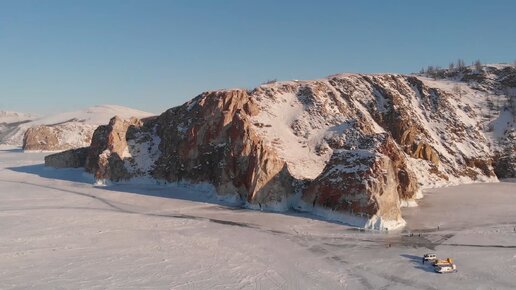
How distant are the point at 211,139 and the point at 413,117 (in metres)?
28.6

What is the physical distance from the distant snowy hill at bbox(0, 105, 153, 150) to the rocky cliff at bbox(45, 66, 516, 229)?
128ft

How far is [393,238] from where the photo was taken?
32.4 metres

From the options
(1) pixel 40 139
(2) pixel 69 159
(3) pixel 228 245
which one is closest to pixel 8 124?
(1) pixel 40 139

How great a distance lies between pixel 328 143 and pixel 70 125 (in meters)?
67.7

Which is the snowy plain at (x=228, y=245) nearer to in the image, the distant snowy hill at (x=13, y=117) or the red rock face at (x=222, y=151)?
the red rock face at (x=222, y=151)

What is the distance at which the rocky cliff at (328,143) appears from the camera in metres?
39.7

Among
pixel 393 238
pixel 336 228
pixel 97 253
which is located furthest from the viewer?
pixel 336 228

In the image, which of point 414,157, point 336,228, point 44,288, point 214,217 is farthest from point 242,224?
point 414,157

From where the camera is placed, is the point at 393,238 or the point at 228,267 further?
the point at 393,238

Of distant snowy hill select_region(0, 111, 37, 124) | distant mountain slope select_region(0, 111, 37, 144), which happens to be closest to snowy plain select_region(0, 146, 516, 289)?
distant mountain slope select_region(0, 111, 37, 144)

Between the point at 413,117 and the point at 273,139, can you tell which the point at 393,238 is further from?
A: the point at 413,117

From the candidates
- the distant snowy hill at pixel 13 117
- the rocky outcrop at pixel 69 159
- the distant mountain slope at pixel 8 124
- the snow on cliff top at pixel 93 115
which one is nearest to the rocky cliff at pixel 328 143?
the rocky outcrop at pixel 69 159

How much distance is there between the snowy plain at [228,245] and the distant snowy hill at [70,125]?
51088 millimetres

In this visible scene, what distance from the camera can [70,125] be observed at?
10112 cm
